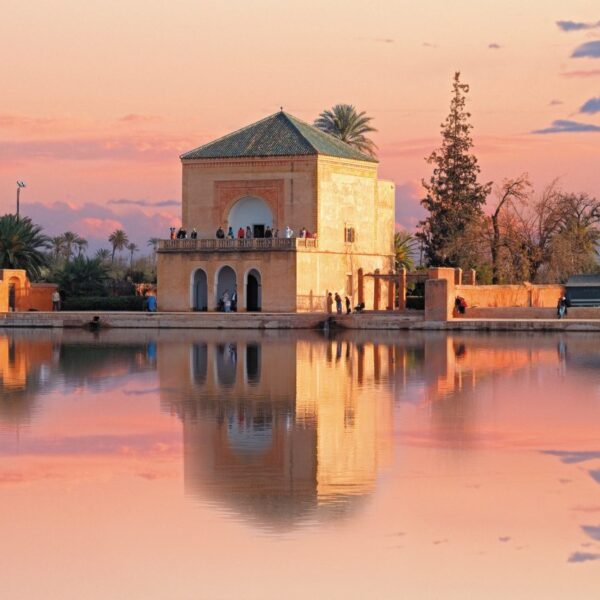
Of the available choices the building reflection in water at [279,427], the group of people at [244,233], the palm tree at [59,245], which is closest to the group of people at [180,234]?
the group of people at [244,233]

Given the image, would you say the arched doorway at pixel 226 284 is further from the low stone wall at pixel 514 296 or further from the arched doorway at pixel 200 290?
the low stone wall at pixel 514 296

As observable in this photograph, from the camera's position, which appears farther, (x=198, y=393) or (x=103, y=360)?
(x=103, y=360)

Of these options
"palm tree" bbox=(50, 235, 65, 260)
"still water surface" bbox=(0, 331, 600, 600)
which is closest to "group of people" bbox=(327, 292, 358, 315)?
"still water surface" bbox=(0, 331, 600, 600)

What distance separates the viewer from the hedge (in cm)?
4291

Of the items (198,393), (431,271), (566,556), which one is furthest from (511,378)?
(431,271)

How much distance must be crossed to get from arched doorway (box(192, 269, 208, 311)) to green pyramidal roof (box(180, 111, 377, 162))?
3.55 meters

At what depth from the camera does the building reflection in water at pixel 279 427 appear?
11.4m

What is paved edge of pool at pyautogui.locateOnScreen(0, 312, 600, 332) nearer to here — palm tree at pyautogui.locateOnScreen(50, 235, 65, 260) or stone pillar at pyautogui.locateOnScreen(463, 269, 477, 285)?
stone pillar at pyautogui.locateOnScreen(463, 269, 477, 285)

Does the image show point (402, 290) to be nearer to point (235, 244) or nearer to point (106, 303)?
point (235, 244)

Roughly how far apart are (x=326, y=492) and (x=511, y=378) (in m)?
11.0

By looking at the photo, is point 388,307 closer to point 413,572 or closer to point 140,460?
point 140,460

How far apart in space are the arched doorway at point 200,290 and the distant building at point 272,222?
0.09ft

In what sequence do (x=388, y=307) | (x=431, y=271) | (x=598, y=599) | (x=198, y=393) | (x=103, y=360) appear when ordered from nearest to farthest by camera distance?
1. (x=598, y=599)
2. (x=198, y=393)
3. (x=103, y=360)
4. (x=431, y=271)
5. (x=388, y=307)

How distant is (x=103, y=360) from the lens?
26578 millimetres
